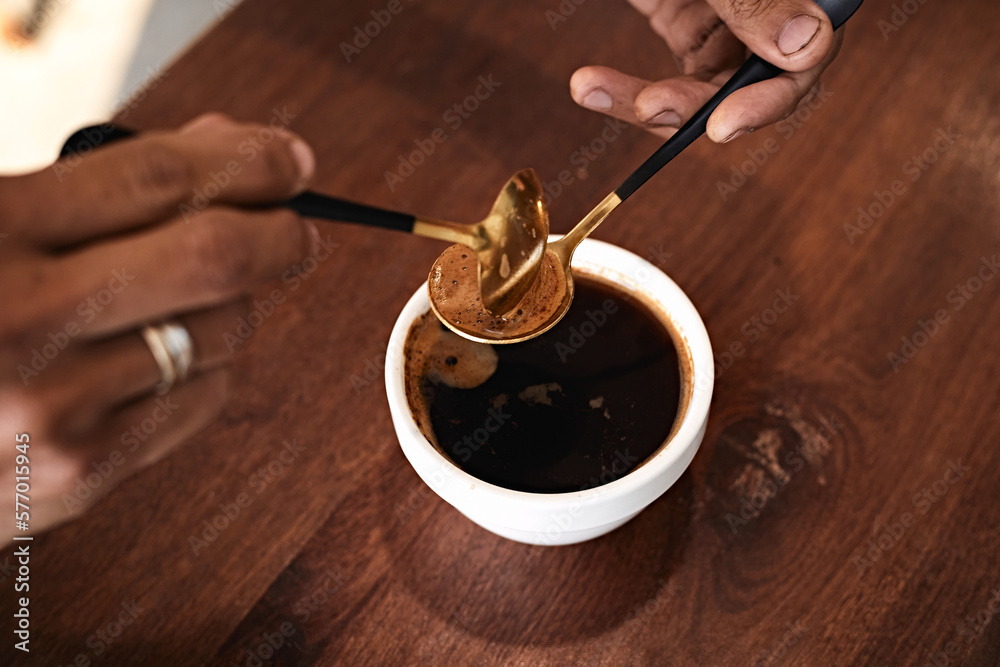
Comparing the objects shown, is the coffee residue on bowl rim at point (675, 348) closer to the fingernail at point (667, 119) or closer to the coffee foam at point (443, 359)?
the coffee foam at point (443, 359)

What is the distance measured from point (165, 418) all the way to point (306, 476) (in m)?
0.30

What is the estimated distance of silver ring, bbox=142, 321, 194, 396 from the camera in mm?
532

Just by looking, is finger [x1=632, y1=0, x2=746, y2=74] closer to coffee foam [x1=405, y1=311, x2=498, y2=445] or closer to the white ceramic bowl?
the white ceramic bowl

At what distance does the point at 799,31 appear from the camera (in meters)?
0.77

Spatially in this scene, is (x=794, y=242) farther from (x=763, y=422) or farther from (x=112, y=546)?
(x=112, y=546)

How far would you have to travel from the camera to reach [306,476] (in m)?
0.84

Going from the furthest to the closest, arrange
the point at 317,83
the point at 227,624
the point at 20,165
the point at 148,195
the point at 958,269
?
1. the point at 20,165
2. the point at 317,83
3. the point at 958,269
4. the point at 227,624
5. the point at 148,195

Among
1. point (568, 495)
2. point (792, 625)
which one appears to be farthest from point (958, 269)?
point (568, 495)

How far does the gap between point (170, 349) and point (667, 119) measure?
69cm

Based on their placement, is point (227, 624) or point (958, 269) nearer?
point (227, 624)

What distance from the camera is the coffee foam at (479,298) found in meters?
0.74

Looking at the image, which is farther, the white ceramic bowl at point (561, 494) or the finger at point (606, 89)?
the finger at point (606, 89)

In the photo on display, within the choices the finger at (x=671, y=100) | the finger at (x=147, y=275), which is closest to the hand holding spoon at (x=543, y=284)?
the finger at (x=671, y=100)

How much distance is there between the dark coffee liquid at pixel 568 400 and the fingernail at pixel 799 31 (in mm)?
326
